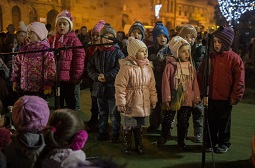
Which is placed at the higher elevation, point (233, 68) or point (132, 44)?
point (132, 44)

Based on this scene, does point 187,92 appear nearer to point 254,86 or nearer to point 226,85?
point 226,85

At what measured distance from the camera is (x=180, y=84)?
14.4 feet

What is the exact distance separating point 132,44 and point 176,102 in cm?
104

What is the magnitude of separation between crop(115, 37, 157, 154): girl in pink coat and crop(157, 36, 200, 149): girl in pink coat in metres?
0.30

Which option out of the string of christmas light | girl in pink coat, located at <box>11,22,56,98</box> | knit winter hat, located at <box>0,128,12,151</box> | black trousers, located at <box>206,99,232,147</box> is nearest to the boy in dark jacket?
girl in pink coat, located at <box>11,22,56,98</box>

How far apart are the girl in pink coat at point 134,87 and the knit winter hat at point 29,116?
1.68 metres

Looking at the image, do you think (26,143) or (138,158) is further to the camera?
(138,158)

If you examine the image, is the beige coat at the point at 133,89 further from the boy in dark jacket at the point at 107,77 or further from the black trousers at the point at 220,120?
the black trousers at the point at 220,120

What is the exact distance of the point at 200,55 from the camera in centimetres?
515

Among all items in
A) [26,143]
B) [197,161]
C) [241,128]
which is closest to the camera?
[26,143]

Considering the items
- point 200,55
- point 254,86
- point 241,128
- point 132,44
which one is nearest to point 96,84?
point 132,44

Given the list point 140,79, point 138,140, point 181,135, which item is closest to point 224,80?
point 181,135

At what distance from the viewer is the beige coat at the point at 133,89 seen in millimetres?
4105

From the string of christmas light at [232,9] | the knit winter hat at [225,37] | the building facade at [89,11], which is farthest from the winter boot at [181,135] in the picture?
the building facade at [89,11]
